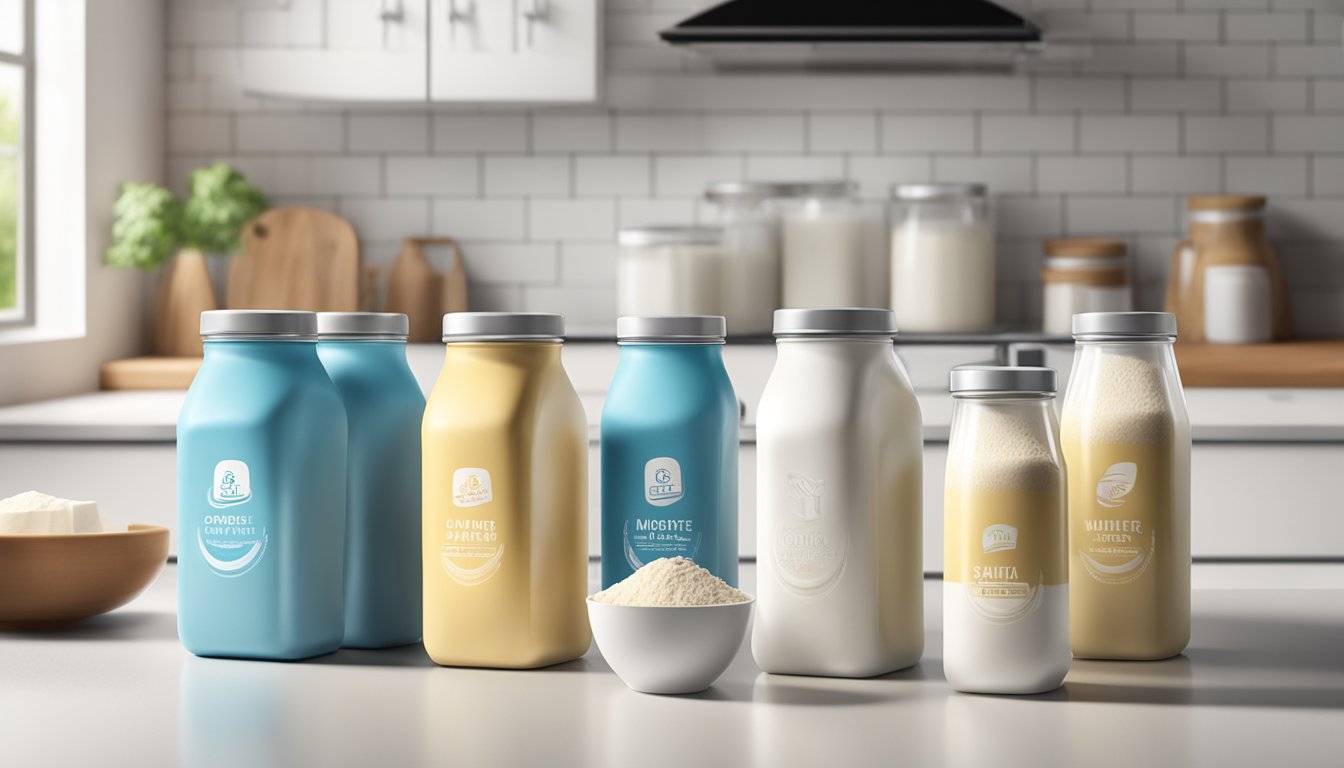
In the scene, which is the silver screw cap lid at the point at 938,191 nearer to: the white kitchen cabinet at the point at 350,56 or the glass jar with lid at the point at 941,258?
the glass jar with lid at the point at 941,258

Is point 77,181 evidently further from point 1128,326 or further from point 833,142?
point 1128,326

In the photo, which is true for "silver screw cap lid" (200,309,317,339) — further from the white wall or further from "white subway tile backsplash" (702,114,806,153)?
"white subway tile backsplash" (702,114,806,153)

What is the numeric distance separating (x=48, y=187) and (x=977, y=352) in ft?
6.89

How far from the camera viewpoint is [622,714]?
75 centimetres

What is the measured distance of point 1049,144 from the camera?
137 inches

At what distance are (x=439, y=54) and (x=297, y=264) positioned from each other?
68cm

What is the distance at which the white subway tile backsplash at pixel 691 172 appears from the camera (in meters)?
3.52

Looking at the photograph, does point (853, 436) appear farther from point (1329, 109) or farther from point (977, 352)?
point (1329, 109)

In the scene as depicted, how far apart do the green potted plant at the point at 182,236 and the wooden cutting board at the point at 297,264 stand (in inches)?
2.7

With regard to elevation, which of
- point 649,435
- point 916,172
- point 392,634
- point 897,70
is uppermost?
point 897,70

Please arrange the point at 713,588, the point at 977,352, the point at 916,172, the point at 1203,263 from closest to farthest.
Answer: the point at 713,588, the point at 977,352, the point at 1203,263, the point at 916,172

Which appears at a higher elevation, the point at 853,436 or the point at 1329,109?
the point at 1329,109

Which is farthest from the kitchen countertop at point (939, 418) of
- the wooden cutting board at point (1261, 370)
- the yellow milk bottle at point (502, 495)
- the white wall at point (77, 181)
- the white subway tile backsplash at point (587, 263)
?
the yellow milk bottle at point (502, 495)

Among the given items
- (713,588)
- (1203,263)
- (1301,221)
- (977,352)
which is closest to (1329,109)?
(1301,221)
